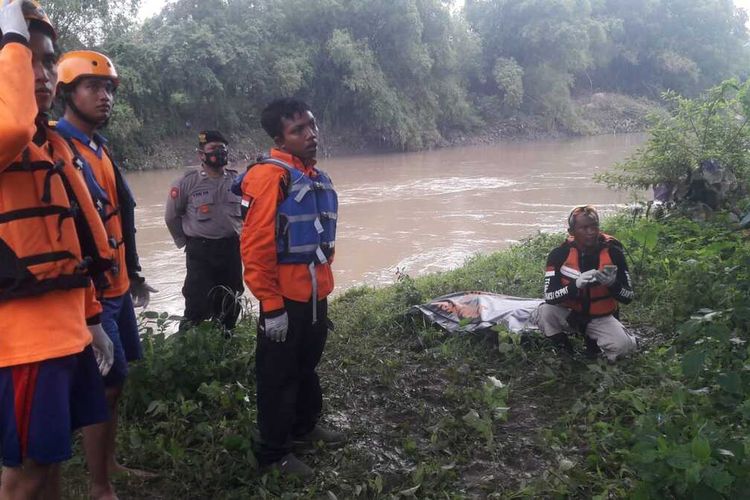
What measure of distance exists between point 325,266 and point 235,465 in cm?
106

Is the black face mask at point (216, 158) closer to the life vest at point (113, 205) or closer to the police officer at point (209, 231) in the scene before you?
the police officer at point (209, 231)

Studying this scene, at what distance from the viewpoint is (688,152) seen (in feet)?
24.0

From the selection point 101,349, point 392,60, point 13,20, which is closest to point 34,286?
point 101,349

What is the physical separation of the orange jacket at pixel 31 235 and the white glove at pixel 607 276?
320 cm

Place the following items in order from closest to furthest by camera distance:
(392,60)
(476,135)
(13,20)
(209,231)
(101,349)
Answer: (13,20), (101,349), (209,231), (392,60), (476,135)

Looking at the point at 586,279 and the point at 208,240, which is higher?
the point at 208,240

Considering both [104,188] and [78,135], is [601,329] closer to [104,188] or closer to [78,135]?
[104,188]

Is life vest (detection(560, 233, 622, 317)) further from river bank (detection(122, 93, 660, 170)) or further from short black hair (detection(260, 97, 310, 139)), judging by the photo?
river bank (detection(122, 93, 660, 170))

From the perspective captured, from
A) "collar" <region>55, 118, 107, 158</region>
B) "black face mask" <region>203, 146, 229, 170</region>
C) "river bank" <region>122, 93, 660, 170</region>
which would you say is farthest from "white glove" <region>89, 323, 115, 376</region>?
"river bank" <region>122, 93, 660, 170</region>

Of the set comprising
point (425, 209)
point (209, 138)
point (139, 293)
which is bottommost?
point (425, 209)

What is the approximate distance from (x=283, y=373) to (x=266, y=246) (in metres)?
0.63

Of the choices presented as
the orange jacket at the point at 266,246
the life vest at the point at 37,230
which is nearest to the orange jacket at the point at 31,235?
the life vest at the point at 37,230

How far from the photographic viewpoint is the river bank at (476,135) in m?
24.5

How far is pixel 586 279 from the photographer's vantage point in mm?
4223
